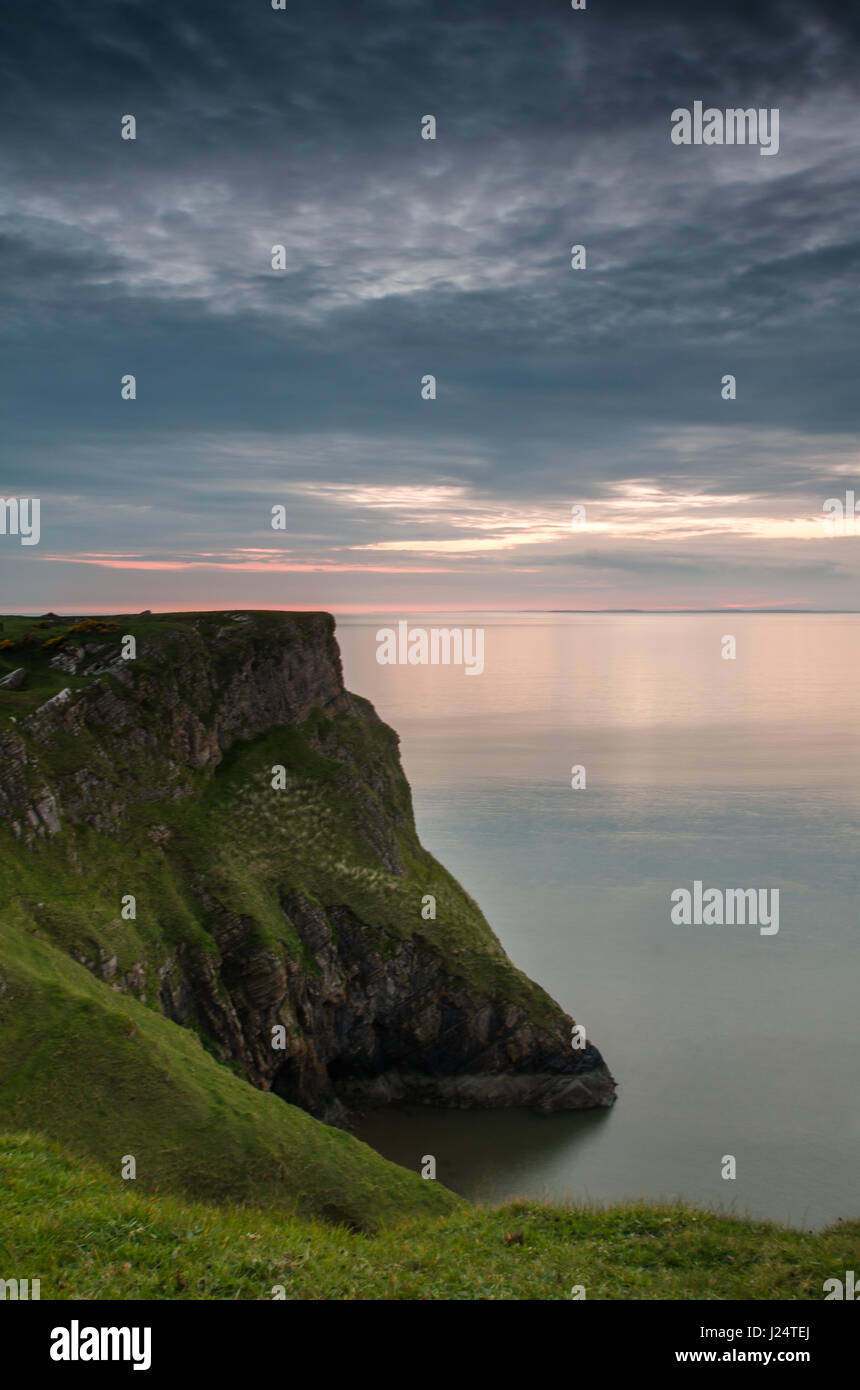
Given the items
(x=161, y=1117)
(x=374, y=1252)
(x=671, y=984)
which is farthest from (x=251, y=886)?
(x=671, y=984)

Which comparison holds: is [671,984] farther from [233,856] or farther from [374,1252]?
[374,1252]

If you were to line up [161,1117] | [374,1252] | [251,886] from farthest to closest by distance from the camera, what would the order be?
[251,886] → [161,1117] → [374,1252]

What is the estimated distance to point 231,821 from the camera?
211ft

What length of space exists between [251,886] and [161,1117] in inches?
1050

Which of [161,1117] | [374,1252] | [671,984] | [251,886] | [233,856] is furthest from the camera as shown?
[671,984]

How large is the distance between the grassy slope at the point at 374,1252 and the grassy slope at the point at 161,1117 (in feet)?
33.2

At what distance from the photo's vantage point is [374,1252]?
1992cm

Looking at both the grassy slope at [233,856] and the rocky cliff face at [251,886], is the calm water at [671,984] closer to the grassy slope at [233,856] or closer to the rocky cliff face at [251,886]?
the rocky cliff face at [251,886]

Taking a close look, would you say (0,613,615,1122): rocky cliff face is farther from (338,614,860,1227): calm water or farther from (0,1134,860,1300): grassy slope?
(0,1134,860,1300): grassy slope

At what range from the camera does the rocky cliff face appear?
51625 millimetres
